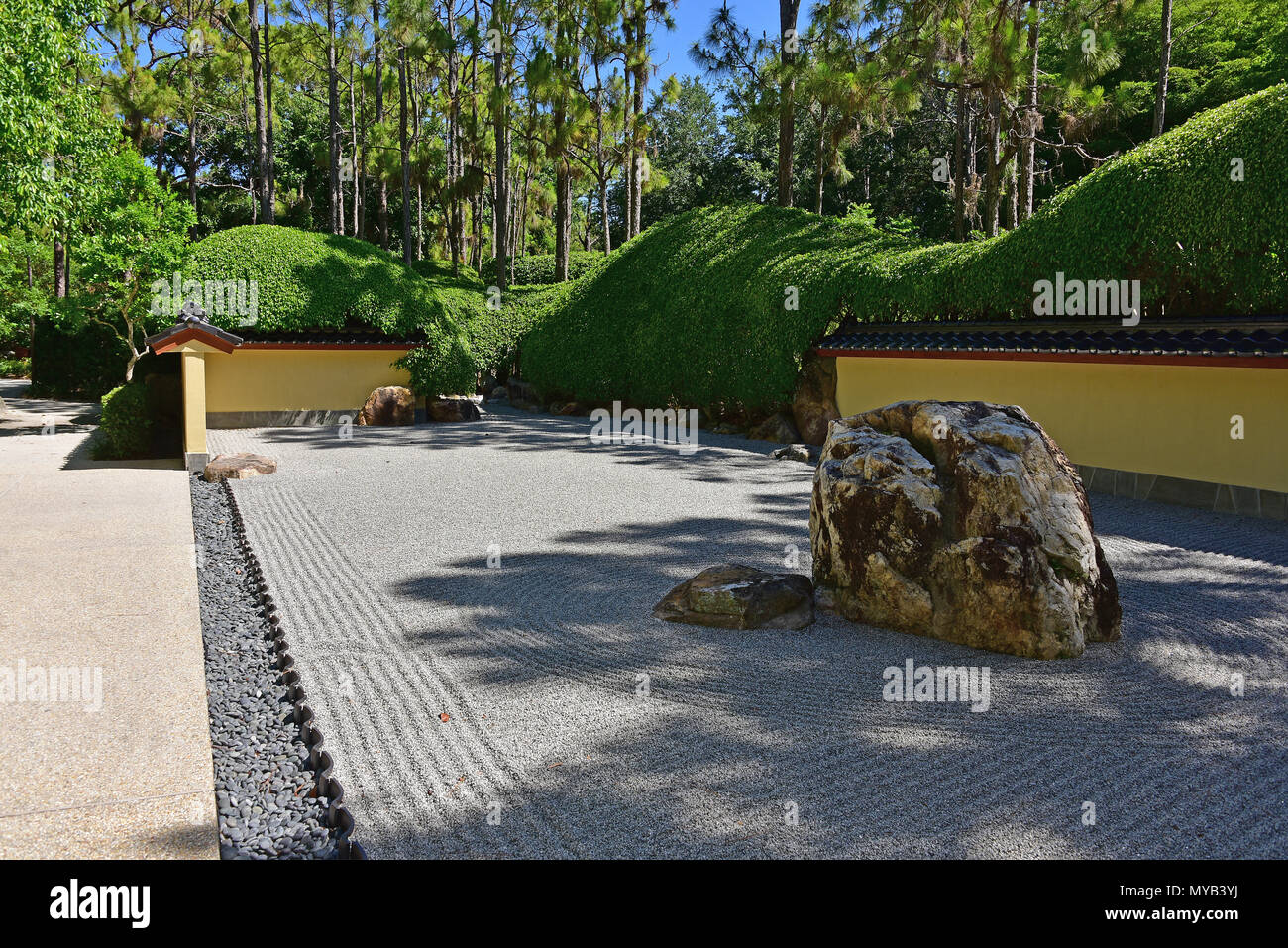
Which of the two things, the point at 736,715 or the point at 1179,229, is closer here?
the point at 736,715

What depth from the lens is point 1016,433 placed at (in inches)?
225

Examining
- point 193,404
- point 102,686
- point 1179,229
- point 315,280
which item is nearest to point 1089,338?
point 1179,229

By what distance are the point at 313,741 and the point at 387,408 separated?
16.4 meters

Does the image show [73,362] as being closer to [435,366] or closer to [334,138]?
[334,138]

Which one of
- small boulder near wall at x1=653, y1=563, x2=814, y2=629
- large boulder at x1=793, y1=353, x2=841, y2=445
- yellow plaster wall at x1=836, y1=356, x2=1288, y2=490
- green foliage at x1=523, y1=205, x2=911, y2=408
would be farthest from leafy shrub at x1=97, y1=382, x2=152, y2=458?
yellow plaster wall at x1=836, y1=356, x2=1288, y2=490

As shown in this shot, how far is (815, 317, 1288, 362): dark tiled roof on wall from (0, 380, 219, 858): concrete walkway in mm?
10135

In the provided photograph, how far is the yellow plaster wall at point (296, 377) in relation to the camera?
63.9ft

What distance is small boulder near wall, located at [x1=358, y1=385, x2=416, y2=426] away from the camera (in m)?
19.7

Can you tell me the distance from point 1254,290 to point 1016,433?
6552mm

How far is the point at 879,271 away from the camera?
15391 mm

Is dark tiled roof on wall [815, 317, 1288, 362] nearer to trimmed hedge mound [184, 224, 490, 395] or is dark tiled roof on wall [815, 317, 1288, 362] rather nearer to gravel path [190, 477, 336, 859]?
gravel path [190, 477, 336, 859]

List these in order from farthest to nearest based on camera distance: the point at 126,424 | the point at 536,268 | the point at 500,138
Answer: the point at 536,268 < the point at 500,138 < the point at 126,424
